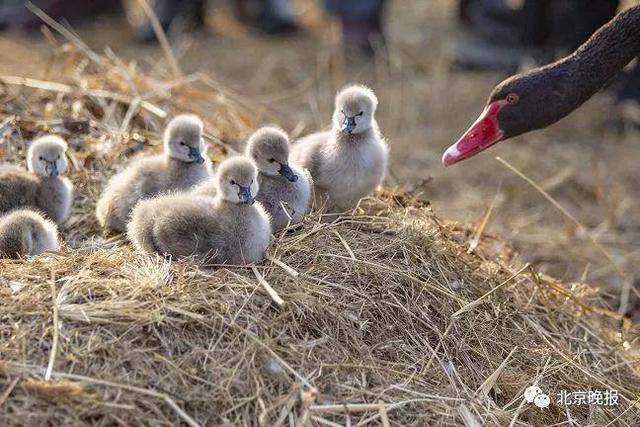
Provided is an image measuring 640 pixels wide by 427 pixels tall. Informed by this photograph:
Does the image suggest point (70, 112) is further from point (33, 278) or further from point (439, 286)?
point (439, 286)

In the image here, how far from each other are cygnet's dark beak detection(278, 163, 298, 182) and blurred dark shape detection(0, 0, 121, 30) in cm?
698

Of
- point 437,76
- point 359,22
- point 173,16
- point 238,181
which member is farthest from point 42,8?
point 238,181

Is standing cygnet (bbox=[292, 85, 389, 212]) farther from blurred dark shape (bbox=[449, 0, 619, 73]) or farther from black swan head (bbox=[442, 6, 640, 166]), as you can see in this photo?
blurred dark shape (bbox=[449, 0, 619, 73])

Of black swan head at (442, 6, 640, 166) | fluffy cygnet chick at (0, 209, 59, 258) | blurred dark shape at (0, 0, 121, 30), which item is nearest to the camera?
fluffy cygnet chick at (0, 209, 59, 258)

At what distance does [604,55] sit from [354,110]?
1250 mm

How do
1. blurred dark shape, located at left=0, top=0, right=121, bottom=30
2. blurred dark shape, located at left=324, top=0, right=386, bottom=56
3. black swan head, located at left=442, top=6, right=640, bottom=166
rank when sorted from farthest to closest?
1. blurred dark shape, located at left=0, top=0, right=121, bottom=30
2. blurred dark shape, located at left=324, top=0, right=386, bottom=56
3. black swan head, located at left=442, top=6, right=640, bottom=166

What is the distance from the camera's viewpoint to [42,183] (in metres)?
4.71

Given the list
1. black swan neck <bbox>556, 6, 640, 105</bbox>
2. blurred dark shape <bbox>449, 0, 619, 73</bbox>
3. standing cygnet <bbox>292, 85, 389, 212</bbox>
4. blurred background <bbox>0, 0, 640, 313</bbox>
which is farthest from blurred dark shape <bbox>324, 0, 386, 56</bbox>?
standing cygnet <bbox>292, 85, 389, 212</bbox>

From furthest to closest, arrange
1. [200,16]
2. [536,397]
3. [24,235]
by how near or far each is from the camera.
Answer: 1. [200,16]
2. [24,235]
3. [536,397]

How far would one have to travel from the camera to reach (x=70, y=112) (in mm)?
5770

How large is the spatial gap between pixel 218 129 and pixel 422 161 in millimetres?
2814

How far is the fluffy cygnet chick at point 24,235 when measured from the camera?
4.22 metres

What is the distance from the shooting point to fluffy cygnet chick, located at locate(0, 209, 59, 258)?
4.22 m

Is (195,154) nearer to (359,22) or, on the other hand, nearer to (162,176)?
(162,176)
